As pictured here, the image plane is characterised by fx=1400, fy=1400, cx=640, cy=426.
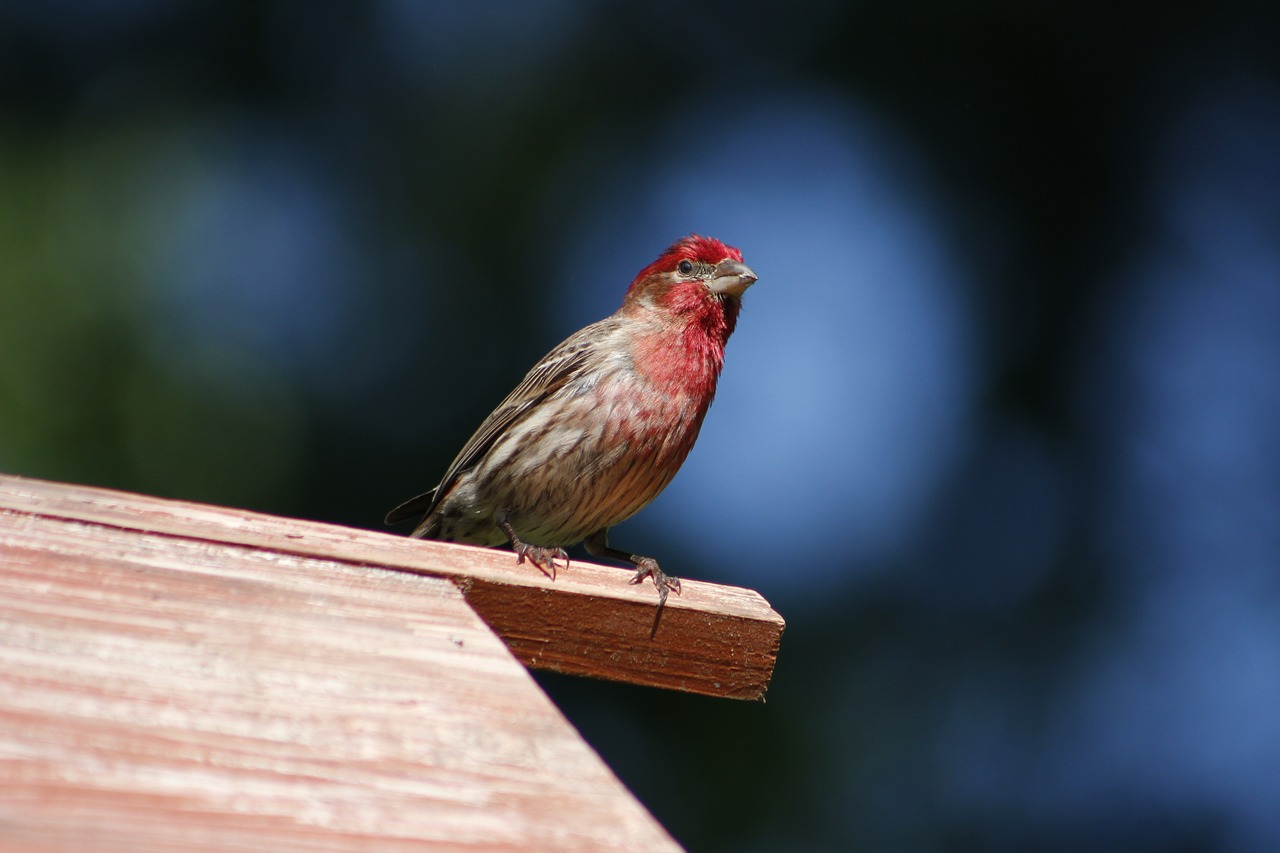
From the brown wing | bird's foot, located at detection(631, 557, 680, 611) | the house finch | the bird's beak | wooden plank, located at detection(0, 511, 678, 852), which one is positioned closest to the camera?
wooden plank, located at detection(0, 511, 678, 852)

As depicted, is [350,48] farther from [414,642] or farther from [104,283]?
[414,642]

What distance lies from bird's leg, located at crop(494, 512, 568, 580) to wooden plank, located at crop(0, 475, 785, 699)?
0.12 ft

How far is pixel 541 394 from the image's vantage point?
5879 millimetres

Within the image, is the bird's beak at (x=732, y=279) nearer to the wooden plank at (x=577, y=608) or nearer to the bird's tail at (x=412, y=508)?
the bird's tail at (x=412, y=508)

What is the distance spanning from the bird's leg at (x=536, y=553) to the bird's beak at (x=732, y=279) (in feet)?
4.47

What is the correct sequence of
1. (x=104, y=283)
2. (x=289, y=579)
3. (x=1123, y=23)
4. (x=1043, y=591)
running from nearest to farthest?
(x=289, y=579), (x=104, y=283), (x=1043, y=591), (x=1123, y=23)

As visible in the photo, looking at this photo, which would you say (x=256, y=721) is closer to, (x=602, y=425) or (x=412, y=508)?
(x=602, y=425)

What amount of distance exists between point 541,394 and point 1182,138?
22.8 ft

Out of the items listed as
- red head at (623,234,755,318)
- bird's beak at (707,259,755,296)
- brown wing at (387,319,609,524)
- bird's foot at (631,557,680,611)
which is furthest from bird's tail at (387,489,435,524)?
bird's foot at (631,557,680,611)

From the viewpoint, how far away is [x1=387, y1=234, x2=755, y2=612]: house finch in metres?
5.55

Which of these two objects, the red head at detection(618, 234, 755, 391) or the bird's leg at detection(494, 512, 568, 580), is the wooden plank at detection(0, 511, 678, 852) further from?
the red head at detection(618, 234, 755, 391)

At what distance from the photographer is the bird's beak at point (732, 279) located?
19.7ft

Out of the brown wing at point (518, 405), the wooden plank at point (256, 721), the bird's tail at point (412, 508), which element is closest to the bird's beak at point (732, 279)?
the brown wing at point (518, 405)

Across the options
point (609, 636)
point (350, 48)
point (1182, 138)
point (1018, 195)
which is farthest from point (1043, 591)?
point (609, 636)
